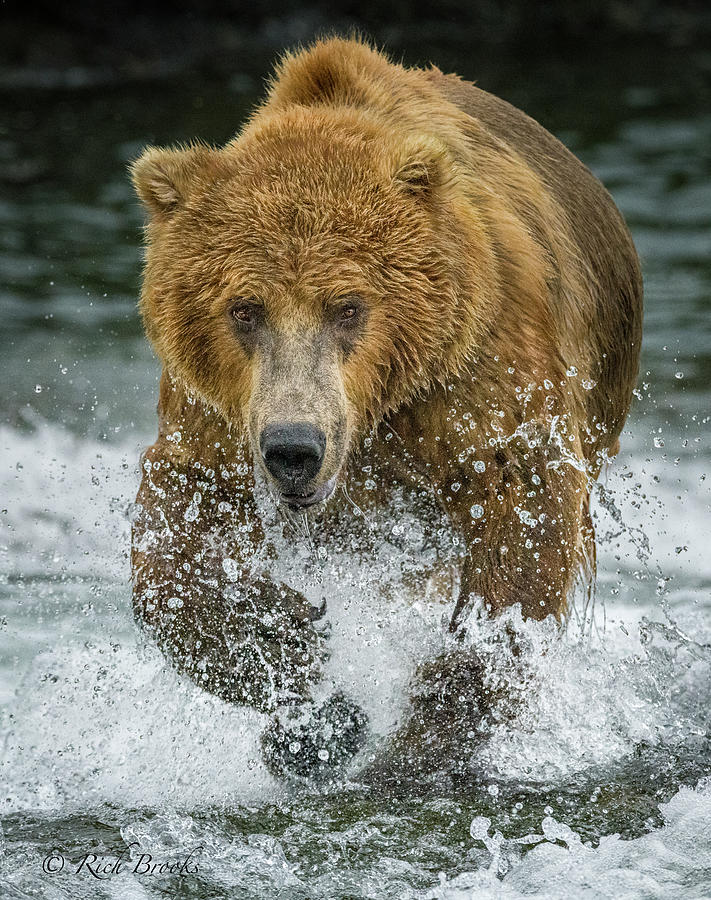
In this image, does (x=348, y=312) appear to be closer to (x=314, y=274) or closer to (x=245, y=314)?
(x=314, y=274)

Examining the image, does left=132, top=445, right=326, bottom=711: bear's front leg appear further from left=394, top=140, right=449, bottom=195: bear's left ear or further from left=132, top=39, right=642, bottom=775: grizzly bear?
left=394, top=140, right=449, bottom=195: bear's left ear

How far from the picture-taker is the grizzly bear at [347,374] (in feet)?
13.4

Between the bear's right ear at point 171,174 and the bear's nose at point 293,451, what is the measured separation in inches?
33.6

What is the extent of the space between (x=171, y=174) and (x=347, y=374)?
0.79 metres

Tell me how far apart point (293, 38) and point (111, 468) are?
11.0 metres

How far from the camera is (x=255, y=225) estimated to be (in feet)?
13.5

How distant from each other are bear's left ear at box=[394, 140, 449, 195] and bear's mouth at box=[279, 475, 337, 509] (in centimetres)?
87

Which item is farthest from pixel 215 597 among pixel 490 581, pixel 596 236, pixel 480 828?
pixel 596 236

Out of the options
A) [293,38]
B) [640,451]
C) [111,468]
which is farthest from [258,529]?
[293,38]

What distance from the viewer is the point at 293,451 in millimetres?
3832

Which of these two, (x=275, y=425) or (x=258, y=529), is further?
(x=258, y=529)

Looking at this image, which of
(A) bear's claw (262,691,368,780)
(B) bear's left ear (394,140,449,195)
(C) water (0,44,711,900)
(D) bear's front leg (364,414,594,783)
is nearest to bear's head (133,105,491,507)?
(B) bear's left ear (394,140,449,195)

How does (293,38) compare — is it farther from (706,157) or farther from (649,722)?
(649,722)

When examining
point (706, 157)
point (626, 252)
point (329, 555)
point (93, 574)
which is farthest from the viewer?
point (706, 157)
